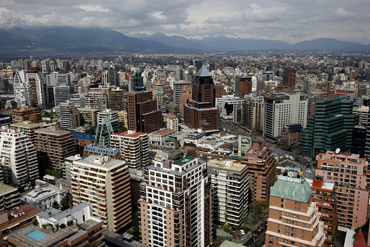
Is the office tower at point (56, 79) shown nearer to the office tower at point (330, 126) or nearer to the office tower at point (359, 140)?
the office tower at point (330, 126)

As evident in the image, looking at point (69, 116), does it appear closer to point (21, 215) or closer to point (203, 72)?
point (203, 72)

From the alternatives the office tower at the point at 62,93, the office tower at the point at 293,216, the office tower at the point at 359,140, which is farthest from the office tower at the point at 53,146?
the office tower at the point at 62,93

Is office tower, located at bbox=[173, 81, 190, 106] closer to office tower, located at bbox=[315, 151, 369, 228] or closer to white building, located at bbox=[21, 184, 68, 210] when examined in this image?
white building, located at bbox=[21, 184, 68, 210]

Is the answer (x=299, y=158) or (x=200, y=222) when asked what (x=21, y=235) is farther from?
(x=299, y=158)

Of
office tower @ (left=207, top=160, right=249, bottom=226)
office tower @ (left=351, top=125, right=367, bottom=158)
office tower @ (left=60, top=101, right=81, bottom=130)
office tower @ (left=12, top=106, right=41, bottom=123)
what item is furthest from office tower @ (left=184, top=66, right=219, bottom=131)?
office tower @ (left=207, top=160, right=249, bottom=226)

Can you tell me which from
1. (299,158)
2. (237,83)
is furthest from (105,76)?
(299,158)
